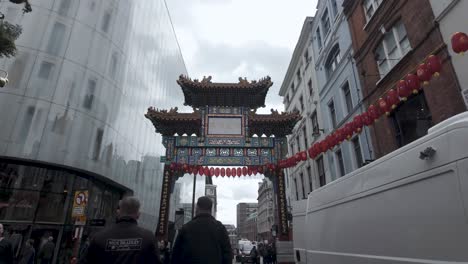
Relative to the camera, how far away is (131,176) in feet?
69.9

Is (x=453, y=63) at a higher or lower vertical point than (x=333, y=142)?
higher

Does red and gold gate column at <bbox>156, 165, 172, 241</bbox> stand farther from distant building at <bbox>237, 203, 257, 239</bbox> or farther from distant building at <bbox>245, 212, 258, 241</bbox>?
distant building at <bbox>237, 203, 257, 239</bbox>

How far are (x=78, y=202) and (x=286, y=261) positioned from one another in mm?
9783

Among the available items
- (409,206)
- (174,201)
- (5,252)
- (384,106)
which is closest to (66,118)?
(5,252)

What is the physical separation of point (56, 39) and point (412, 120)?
19112 millimetres

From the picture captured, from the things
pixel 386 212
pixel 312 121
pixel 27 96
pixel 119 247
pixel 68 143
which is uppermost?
pixel 312 121

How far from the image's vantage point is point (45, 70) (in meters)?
15.2

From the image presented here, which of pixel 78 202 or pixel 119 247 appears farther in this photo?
pixel 78 202


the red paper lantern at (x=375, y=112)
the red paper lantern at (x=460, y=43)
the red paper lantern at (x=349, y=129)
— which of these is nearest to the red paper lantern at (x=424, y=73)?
the red paper lantern at (x=460, y=43)

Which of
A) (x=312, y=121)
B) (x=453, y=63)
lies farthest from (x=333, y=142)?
(x=312, y=121)

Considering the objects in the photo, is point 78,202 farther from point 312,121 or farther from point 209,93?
point 312,121

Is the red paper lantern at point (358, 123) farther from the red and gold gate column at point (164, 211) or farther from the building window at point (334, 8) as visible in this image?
the building window at point (334, 8)

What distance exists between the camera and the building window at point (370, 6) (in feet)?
43.1

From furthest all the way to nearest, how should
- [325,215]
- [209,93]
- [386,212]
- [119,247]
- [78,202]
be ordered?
1. [209,93]
2. [78,202]
3. [325,215]
4. [386,212]
5. [119,247]
